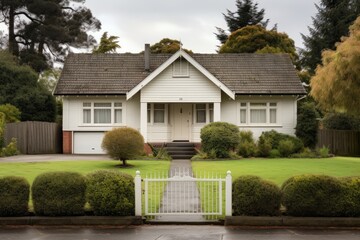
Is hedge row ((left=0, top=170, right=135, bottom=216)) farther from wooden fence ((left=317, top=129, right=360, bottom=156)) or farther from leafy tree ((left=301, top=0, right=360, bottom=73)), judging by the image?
leafy tree ((left=301, top=0, right=360, bottom=73))

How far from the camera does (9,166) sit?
24.9 metres

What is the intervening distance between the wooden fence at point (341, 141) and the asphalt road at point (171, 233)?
81.5ft

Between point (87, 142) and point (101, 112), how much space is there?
2.14 metres

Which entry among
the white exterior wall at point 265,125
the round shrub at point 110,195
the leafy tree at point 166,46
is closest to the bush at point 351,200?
the round shrub at point 110,195

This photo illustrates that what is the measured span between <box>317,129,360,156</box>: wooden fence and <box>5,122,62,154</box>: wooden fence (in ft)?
58.0

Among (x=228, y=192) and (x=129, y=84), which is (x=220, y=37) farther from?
(x=228, y=192)

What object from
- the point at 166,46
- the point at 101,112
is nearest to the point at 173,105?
the point at 101,112

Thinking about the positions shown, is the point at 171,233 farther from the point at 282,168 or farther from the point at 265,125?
the point at 265,125

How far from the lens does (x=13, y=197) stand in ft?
44.5

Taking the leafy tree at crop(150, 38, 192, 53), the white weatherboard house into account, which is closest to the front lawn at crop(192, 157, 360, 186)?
the white weatherboard house

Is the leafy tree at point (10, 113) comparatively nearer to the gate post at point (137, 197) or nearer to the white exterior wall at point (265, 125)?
the white exterior wall at point (265, 125)

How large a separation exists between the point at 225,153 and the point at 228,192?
57.8ft

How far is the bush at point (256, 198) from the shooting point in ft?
43.9

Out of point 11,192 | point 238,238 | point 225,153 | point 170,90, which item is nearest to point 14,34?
A: point 170,90
